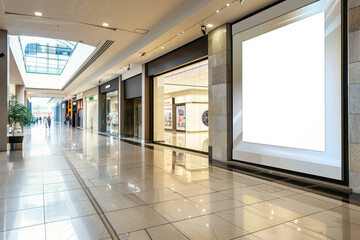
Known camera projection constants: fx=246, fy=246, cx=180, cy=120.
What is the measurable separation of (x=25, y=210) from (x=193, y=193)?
2455 millimetres

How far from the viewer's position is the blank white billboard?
188 inches

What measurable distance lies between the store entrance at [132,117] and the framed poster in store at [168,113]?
385 centimetres

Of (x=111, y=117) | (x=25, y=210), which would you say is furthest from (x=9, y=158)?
(x=111, y=117)

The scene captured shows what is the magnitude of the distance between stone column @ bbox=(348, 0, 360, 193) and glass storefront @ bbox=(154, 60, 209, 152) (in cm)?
500

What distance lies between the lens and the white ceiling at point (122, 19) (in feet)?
21.0

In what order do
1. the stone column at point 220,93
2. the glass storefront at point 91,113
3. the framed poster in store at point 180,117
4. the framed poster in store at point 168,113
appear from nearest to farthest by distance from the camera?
the stone column at point 220,93
the framed poster in store at point 180,117
the framed poster in store at point 168,113
the glass storefront at point 91,113

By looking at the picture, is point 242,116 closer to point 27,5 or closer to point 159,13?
point 159,13

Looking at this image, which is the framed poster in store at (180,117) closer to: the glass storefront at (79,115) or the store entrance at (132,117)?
the store entrance at (132,117)

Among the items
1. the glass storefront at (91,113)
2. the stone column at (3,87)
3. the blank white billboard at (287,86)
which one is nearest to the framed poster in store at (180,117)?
the blank white billboard at (287,86)

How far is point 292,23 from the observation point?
5.24 m

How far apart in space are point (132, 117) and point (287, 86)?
11868mm

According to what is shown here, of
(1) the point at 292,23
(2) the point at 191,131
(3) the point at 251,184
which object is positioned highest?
(1) the point at 292,23

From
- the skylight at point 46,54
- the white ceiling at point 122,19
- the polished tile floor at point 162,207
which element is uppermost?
the skylight at point 46,54

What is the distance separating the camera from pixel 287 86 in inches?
212
